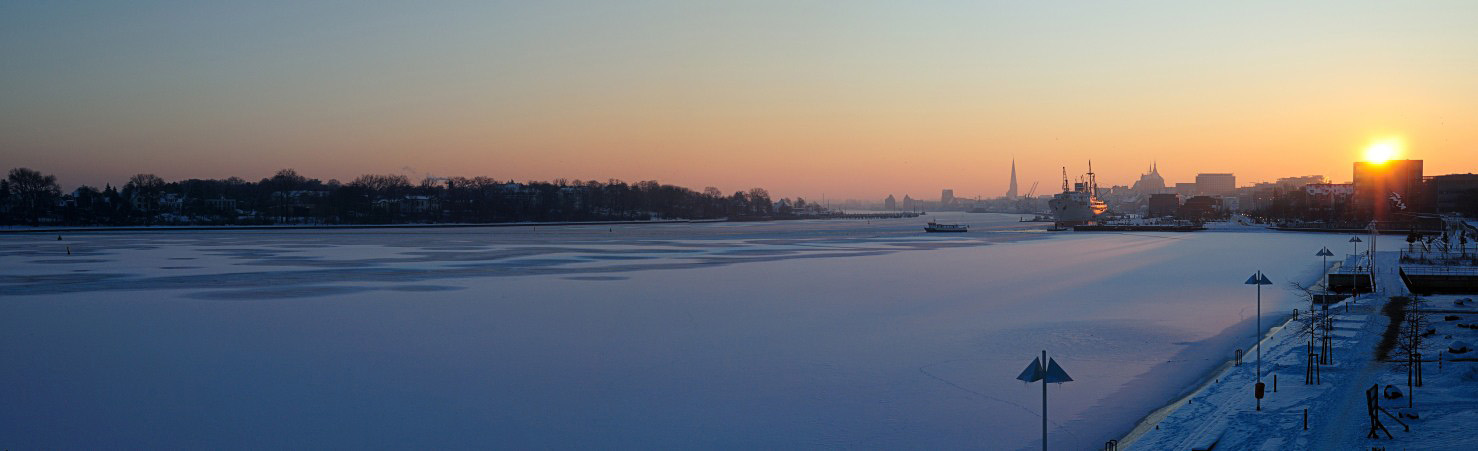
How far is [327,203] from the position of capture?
12381 cm

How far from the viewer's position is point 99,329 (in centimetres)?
1933

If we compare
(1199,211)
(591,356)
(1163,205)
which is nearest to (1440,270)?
(591,356)

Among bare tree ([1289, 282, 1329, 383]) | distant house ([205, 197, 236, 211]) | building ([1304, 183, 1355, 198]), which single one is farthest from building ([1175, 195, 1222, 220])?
distant house ([205, 197, 236, 211])

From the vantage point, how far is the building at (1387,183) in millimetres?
126312

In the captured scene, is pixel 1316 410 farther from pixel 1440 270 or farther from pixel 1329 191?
pixel 1329 191

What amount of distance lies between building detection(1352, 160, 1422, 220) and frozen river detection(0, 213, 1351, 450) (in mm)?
116842

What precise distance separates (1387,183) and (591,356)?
533 feet

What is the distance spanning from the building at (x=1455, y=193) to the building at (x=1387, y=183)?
2993 mm

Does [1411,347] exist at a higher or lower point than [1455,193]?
lower

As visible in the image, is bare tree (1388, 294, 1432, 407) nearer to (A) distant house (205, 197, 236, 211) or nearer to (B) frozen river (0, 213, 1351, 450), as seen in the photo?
(B) frozen river (0, 213, 1351, 450)

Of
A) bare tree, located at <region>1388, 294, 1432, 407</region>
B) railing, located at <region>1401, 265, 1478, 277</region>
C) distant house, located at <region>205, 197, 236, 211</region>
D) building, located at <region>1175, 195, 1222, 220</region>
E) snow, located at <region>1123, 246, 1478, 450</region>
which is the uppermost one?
distant house, located at <region>205, 197, 236, 211</region>

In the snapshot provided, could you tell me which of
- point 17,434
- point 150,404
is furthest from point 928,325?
point 17,434

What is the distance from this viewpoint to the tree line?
106 metres

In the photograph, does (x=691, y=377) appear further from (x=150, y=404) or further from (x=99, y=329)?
(x=99, y=329)
